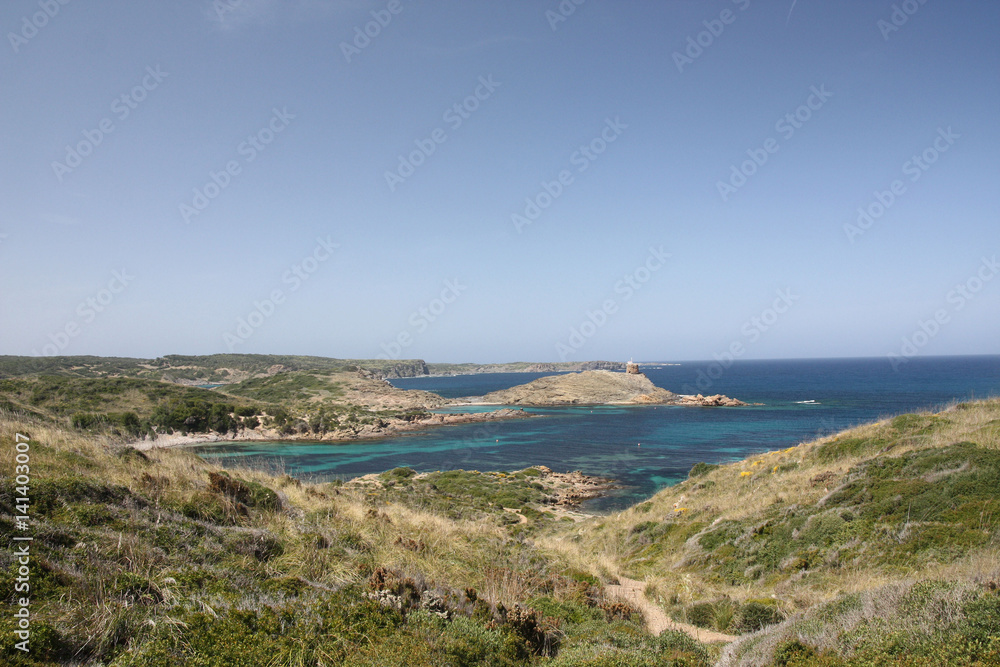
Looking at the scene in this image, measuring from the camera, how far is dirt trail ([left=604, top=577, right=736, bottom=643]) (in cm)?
765

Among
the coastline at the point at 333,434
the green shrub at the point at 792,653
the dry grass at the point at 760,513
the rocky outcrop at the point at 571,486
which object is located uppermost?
the green shrub at the point at 792,653

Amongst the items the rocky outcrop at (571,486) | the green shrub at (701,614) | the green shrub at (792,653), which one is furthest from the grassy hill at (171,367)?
the green shrub at (792,653)

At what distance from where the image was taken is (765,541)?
12133 millimetres

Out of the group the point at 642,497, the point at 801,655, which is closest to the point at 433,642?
the point at 801,655

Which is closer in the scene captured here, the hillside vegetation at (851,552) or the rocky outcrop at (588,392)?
the hillside vegetation at (851,552)

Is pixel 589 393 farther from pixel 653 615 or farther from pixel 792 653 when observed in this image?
pixel 792 653

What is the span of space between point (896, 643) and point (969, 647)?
1.96ft

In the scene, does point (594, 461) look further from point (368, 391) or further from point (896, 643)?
point (368, 391)

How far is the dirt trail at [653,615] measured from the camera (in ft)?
25.1

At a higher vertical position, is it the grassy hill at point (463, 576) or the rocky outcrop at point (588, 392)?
the grassy hill at point (463, 576)

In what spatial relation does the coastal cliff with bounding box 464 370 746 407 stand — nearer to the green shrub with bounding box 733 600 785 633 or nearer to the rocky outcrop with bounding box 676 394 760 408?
the rocky outcrop with bounding box 676 394 760 408

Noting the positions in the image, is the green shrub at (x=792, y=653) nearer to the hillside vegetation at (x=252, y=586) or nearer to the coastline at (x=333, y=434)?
the hillside vegetation at (x=252, y=586)

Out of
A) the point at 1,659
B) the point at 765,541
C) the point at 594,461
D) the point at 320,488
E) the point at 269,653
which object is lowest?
the point at 594,461

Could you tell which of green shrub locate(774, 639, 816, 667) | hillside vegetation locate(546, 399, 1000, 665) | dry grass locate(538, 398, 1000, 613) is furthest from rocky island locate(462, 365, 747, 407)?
green shrub locate(774, 639, 816, 667)
